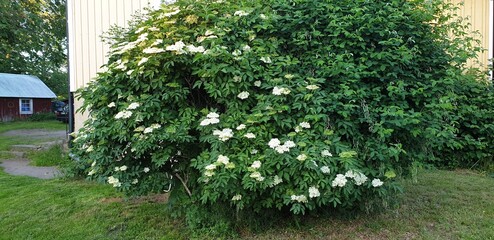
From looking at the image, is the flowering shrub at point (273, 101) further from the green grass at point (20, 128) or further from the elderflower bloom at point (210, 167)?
the green grass at point (20, 128)

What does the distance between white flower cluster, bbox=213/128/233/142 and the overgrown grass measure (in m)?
0.98

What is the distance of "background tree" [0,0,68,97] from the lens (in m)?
12.1

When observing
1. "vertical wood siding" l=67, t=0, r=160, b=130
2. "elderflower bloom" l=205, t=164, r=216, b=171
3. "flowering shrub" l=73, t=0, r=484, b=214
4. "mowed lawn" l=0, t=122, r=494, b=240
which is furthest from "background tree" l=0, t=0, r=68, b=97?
"elderflower bloom" l=205, t=164, r=216, b=171

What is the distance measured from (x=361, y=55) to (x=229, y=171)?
4.96 ft

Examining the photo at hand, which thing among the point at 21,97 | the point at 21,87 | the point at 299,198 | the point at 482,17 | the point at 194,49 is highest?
the point at 482,17

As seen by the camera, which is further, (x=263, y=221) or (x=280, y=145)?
(x=263, y=221)

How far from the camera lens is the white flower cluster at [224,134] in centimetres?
245

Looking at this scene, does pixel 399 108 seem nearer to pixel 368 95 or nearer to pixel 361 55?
pixel 368 95

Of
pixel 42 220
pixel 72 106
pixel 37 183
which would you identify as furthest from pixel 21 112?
pixel 42 220

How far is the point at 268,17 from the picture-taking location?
114 inches

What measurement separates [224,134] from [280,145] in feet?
1.36

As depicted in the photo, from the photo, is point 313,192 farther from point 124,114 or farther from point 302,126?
point 124,114

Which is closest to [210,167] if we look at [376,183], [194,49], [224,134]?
[224,134]

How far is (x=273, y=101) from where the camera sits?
2596 mm
